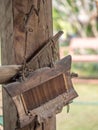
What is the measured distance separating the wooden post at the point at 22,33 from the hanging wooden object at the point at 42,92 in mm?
43

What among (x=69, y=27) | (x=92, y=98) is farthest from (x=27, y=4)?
(x=69, y=27)

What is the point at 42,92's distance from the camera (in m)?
0.95

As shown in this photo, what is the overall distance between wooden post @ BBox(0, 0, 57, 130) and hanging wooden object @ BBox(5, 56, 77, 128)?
4 centimetres

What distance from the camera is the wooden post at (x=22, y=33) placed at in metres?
0.92

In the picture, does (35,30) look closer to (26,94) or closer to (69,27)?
(26,94)

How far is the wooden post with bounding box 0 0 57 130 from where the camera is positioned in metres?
0.92

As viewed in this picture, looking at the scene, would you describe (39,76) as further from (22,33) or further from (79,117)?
(79,117)

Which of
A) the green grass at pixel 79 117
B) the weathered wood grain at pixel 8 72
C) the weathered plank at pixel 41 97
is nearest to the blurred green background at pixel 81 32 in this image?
the green grass at pixel 79 117

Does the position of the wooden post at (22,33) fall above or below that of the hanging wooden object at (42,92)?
above

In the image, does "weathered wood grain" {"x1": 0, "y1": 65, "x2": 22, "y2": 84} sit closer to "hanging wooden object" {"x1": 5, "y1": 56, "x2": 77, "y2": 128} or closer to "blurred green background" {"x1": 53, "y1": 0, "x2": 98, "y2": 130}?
"hanging wooden object" {"x1": 5, "y1": 56, "x2": 77, "y2": 128}

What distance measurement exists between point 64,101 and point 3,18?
32 centimetres

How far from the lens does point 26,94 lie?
91cm

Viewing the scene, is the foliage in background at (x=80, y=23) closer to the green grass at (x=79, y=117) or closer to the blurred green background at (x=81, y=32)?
the blurred green background at (x=81, y=32)

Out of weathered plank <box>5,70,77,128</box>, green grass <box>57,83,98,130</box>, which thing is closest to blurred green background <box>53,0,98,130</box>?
green grass <box>57,83,98,130</box>
